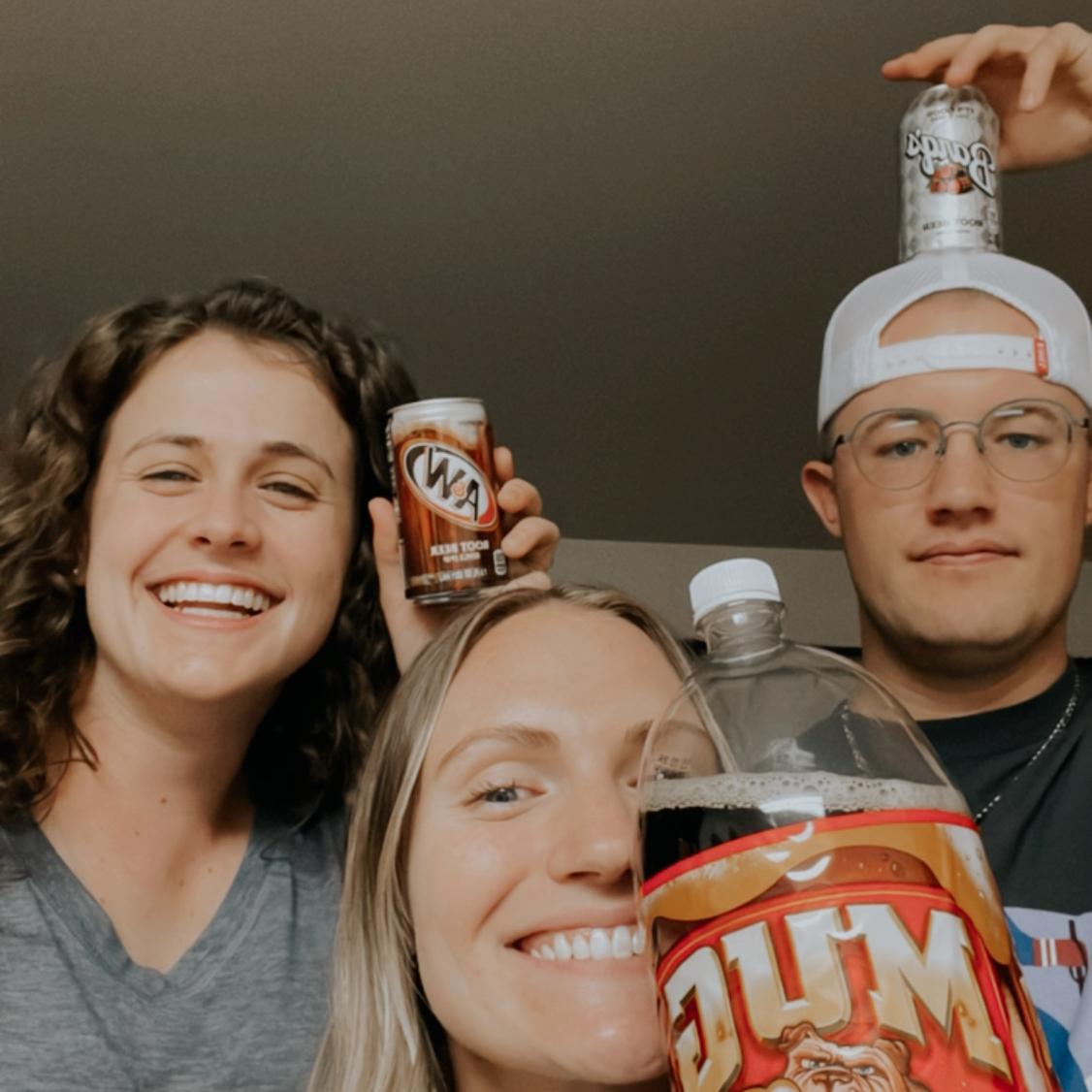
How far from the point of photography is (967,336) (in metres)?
1.13

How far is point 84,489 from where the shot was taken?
4.37 ft

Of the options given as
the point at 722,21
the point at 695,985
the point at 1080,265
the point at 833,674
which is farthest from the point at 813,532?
the point at 695,985

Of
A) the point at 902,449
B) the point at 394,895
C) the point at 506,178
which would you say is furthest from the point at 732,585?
the point at 506,178

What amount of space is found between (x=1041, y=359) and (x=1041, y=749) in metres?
0.36

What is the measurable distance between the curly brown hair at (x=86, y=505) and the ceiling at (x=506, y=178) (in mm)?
990

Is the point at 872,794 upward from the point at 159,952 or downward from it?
upward

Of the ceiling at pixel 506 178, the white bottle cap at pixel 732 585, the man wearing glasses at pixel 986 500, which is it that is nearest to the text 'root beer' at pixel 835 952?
the white bottle cap at pixel 732 585

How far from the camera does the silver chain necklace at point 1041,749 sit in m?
1.11

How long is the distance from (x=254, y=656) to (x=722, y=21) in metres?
1.76

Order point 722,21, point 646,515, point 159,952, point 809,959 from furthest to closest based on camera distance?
point 646,515
point 722,21
point 159,952
point 809,959

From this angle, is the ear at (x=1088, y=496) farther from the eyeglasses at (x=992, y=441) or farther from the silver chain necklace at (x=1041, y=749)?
the silver chain necklace at (x=1041, y=749)

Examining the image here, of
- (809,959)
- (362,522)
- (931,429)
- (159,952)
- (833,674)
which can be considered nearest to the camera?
(809,959)

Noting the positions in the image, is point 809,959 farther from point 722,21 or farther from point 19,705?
point 722,21

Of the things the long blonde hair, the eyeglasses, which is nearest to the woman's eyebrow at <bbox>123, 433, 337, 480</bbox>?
the long blonde hair
